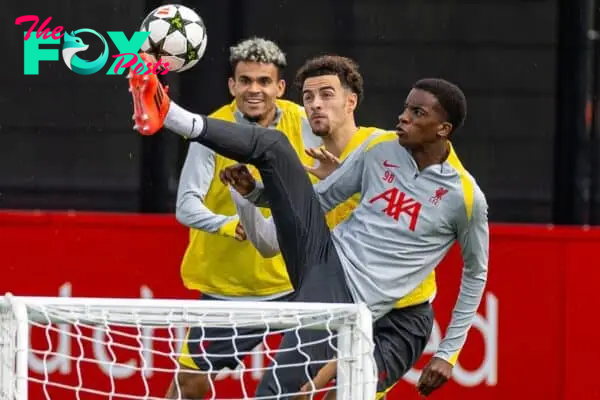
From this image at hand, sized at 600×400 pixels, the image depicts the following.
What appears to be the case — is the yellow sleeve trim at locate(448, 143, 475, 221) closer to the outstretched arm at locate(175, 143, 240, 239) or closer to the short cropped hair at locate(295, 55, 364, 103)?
the short cropped hair at locate(295, 55, 364, 103)

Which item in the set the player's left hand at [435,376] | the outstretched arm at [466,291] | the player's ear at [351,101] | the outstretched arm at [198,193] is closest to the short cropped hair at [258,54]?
the outstretched arm at [198,193]

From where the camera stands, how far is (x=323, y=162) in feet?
20.1

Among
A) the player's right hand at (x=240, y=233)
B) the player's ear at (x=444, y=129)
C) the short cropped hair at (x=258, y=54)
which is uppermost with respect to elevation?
the short cropped hair at (x=258, y=54)

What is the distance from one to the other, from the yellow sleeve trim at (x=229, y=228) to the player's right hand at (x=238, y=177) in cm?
96

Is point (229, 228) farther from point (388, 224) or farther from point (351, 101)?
point (388, 224)

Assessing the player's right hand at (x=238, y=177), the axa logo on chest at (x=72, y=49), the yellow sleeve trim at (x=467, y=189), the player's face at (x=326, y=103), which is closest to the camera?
the player's right hand at (x=238, y=177)

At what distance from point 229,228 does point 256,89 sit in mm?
659

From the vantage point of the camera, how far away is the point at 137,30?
812cm

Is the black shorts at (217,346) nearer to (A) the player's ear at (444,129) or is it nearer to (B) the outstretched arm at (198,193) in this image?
(B) the outstretched arm at (198,193)

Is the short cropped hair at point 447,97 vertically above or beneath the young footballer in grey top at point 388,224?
above

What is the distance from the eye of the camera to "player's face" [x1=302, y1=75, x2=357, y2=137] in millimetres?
6469

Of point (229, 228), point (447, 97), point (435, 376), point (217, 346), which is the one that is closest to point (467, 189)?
point (447, 97)

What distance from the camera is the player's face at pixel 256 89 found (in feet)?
23.1

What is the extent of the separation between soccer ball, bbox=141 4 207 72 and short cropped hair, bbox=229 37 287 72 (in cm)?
25
